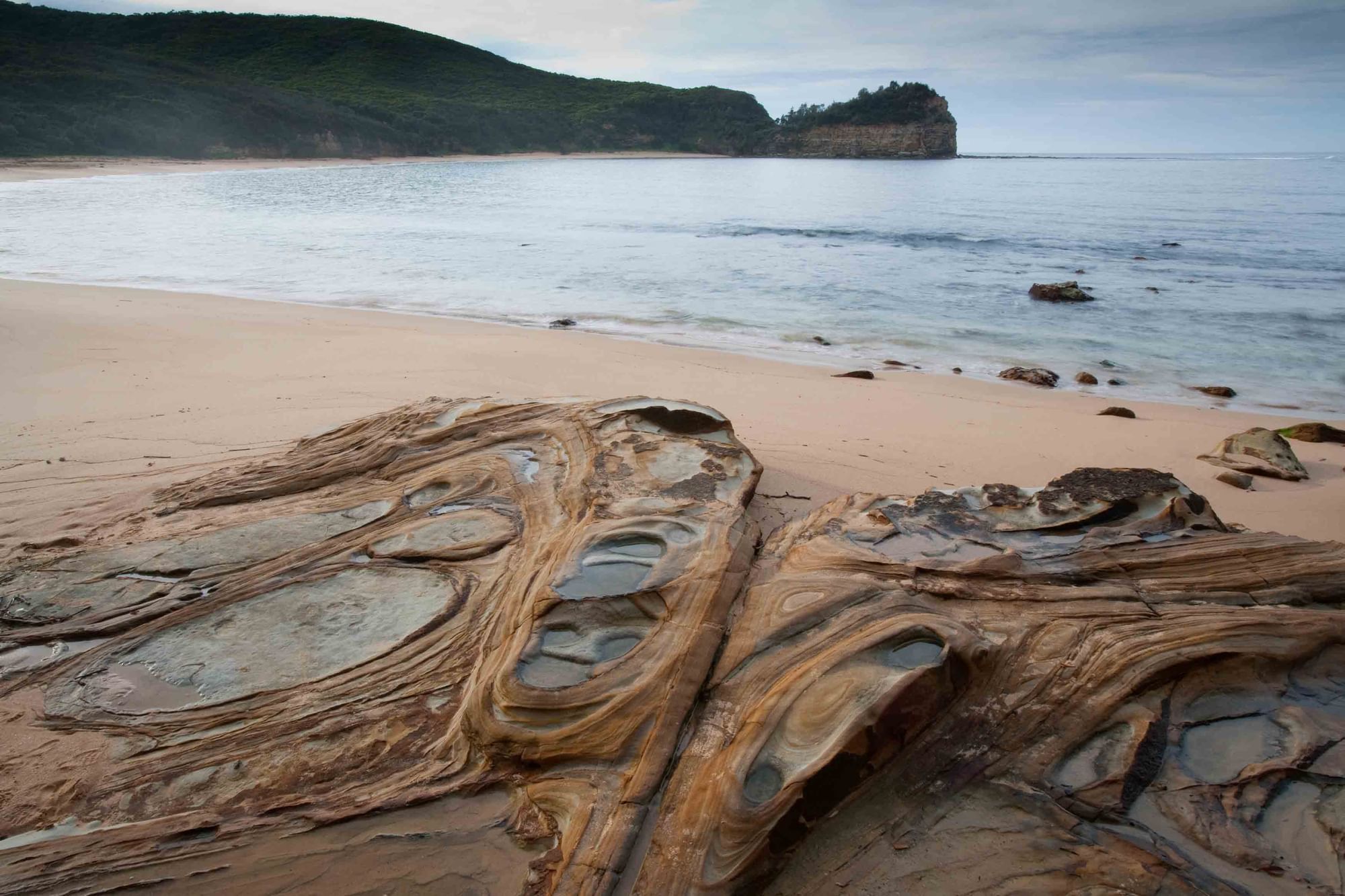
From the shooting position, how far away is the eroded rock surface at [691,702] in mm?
1713

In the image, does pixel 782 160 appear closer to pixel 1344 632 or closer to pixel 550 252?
pixel 550 252

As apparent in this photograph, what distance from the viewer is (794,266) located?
46.2 ft

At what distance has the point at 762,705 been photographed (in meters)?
1.96

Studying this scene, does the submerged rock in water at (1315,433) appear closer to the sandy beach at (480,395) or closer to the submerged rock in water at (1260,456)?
the sandy beach at (480,395)

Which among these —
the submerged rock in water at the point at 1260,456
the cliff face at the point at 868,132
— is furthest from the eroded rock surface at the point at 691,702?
the cliff face at the point at 868,132

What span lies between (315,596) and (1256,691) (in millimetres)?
2777

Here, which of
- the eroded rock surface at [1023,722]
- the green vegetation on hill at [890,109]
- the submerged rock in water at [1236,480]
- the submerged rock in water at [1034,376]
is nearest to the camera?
the eroded rock surface at [1023,722]

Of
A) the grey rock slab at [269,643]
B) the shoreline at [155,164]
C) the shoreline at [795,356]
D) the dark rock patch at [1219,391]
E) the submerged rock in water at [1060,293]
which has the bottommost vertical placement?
the grey rock slab at [269,643]

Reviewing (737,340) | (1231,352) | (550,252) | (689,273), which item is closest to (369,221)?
(550,252)

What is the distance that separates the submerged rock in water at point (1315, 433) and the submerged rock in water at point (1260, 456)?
1.91ft

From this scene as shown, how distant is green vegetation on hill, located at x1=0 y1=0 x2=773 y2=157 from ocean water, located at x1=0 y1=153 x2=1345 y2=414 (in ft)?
47.7

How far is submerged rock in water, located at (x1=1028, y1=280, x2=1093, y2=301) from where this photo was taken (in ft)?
35.7

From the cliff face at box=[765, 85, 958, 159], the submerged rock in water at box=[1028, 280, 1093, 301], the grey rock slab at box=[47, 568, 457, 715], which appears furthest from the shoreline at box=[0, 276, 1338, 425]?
the cliff face at box=[765, 85, 958, 159]

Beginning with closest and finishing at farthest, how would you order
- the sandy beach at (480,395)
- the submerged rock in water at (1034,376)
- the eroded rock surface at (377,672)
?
the eroded rock surface at (377,672)
the sandy beach at (480,395)
the submerged rock in water at (1034,376)
